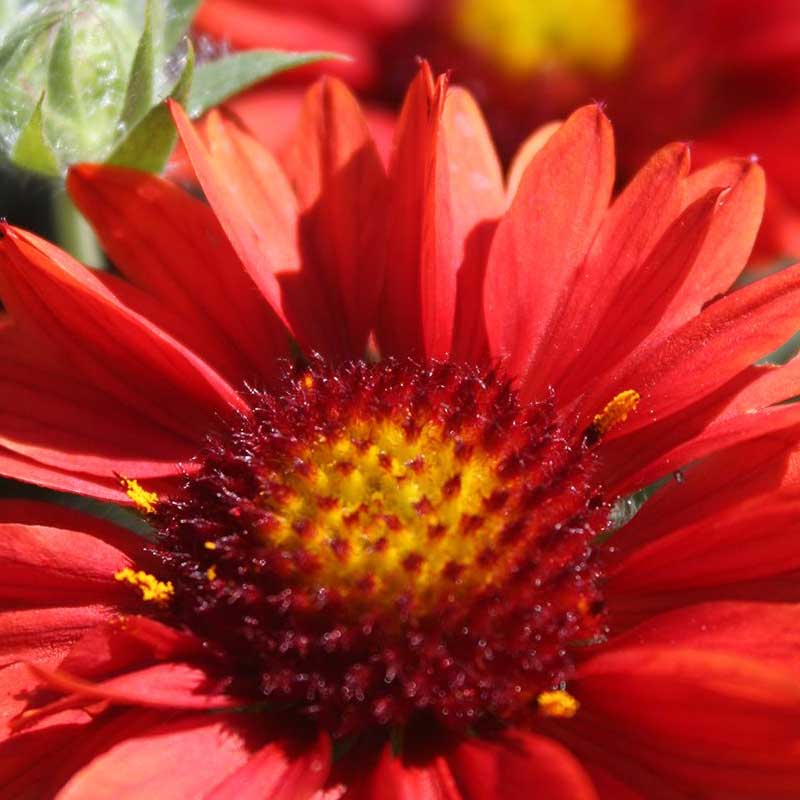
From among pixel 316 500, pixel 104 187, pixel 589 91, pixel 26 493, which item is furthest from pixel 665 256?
pixel 589 91

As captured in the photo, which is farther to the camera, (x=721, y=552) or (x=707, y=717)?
(x=721, y=552)

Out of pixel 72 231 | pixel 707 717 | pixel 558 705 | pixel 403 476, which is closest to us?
pixel 707 717

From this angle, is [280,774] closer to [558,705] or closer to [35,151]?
[558,705]

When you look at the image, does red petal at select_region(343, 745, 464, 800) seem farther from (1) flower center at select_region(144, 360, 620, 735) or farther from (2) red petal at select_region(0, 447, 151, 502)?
(2) red petal at select_region(0, 447, 151, 502)

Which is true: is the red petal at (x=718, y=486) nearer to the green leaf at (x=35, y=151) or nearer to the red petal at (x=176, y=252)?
the red petal at (x=176, y=252)

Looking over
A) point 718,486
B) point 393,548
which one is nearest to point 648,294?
point 718,486

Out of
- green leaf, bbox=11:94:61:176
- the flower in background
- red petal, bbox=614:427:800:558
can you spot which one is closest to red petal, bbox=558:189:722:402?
red petal, bbox=614:427:800:558
